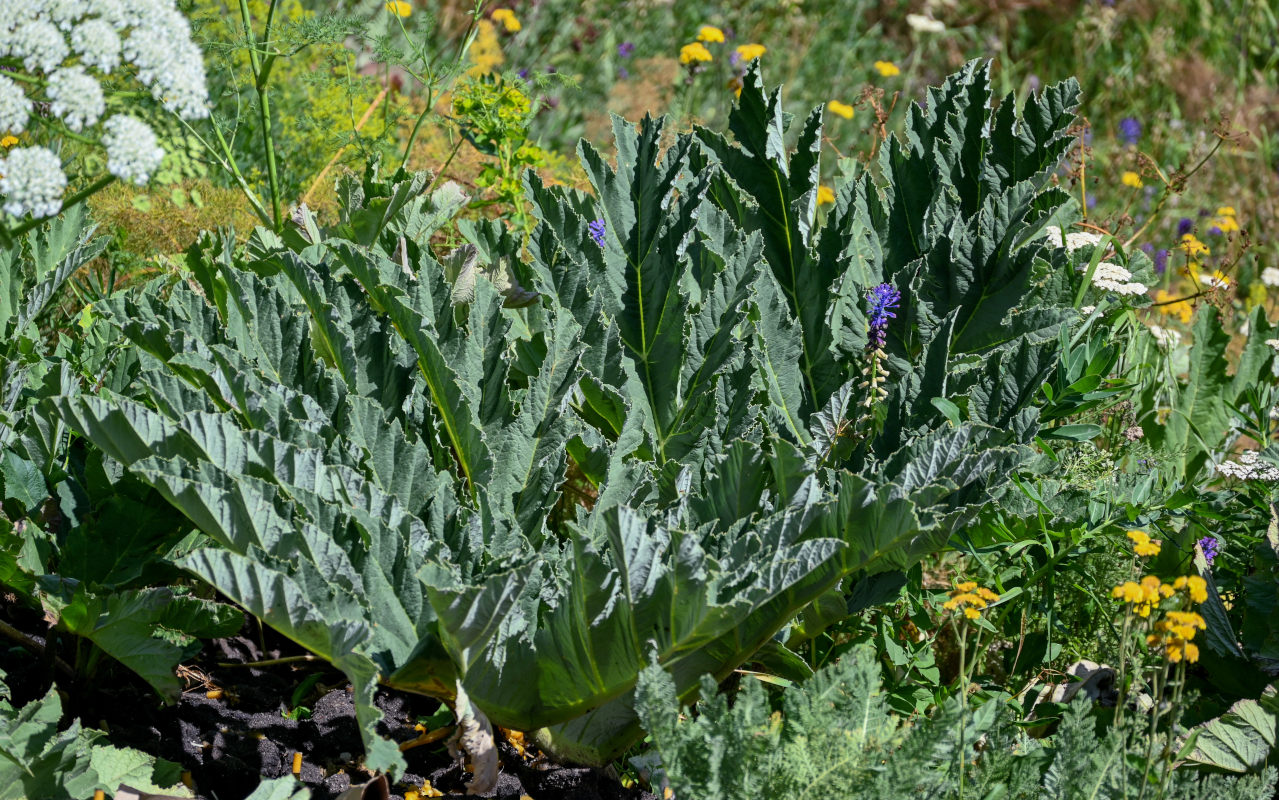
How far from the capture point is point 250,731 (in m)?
2.00

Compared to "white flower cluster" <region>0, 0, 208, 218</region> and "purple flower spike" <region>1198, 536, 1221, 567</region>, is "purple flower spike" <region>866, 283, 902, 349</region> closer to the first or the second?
"purple flower spike" <region>1198, 536, 1221, 567</region>

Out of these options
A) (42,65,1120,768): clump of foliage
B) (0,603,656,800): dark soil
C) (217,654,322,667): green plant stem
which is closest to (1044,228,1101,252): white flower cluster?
(42,65,1120,768): clump of foliage

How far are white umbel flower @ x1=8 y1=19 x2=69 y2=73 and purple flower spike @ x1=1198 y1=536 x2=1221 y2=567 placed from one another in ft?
7.06

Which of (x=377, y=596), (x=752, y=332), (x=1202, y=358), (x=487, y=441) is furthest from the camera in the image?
(x=1202, y=358)

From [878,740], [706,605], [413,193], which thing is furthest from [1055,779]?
[413,193]

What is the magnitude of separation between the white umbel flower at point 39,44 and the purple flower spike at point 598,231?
3.61ft

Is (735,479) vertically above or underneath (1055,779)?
above

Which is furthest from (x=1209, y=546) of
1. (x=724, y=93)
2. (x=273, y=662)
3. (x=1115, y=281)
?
(x=724, y=93)

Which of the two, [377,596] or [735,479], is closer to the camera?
[377,596]

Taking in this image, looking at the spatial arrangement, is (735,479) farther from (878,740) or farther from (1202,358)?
(1202,358)

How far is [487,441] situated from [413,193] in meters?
0.68

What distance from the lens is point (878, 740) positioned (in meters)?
1.58

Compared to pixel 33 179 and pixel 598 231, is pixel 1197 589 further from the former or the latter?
pixel 33 179

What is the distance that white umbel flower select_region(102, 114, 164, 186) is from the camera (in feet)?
4.74
